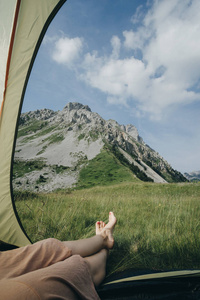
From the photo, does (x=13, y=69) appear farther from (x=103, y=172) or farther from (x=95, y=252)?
(x=103, y=172)

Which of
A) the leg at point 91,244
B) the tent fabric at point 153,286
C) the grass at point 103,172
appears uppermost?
the grass at point 103,172

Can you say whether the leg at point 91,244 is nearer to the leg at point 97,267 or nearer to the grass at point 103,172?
the leg at point 97,267

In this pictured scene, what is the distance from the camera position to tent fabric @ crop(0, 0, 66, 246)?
1437 millimetres

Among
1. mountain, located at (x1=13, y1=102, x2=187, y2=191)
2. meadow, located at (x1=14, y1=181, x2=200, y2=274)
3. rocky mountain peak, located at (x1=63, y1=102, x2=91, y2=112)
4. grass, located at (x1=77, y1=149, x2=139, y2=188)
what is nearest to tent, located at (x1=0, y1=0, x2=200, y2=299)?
meadow, located at (x1=14, y1=181, x2=200, y2=274)

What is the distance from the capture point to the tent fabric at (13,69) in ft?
4.71

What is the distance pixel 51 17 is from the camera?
147cm

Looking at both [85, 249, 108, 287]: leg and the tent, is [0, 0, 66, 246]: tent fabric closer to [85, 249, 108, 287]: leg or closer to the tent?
the tent

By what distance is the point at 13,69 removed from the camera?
148cm

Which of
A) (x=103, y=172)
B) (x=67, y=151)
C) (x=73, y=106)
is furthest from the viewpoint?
(x=73, y=106)

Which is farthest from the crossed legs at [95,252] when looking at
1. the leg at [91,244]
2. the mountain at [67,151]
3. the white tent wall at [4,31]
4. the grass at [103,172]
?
the grass at [103,172]

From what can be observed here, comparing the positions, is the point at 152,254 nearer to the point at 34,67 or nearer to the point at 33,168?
the point at 34,67

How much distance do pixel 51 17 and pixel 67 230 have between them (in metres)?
1.93

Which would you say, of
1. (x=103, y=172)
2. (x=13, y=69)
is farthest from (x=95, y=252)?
(x=103, y=172)

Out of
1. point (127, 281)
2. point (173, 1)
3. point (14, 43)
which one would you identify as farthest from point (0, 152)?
point (173, 1)
